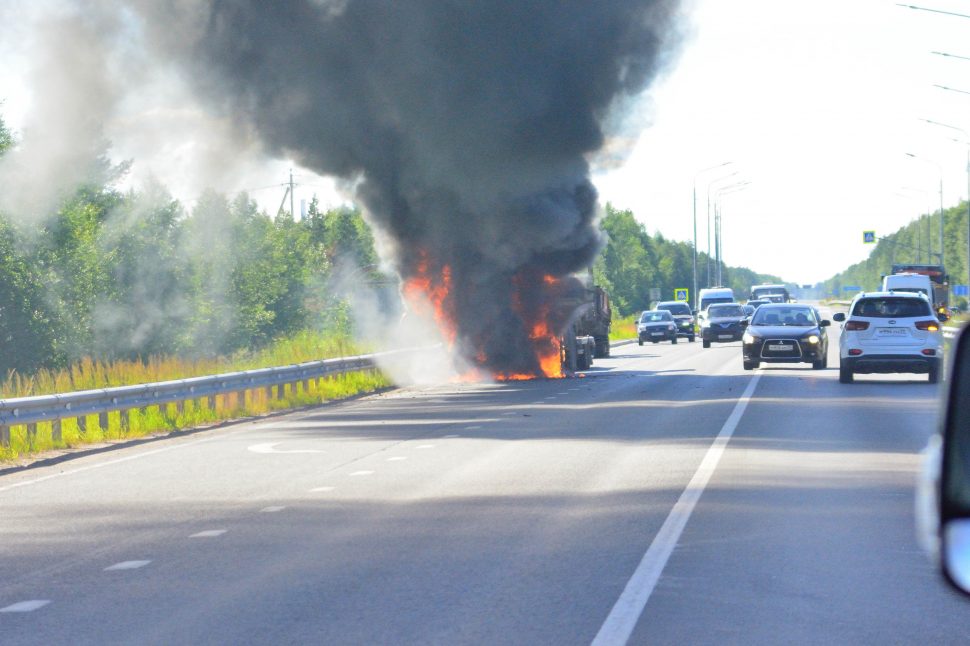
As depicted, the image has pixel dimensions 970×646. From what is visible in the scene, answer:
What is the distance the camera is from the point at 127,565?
910 centimetres

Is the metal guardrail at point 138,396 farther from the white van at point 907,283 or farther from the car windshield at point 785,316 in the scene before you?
the white van at point 907,283

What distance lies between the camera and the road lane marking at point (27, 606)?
7652 mm

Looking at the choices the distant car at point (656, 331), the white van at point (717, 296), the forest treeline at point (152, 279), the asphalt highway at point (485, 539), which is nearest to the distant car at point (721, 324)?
the forest treeline at point (152, 279)

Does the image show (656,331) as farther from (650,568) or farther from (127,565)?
(650,568)

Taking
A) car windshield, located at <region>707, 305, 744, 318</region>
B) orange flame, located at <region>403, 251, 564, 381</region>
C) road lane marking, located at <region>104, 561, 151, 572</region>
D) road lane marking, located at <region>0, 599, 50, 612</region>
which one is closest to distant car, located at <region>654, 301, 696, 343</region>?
car windshield, located at <region>707, 305, 744, 318</region>

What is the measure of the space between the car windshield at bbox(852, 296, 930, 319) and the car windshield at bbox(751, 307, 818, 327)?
729cm

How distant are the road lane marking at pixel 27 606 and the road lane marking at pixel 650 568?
2994 mm

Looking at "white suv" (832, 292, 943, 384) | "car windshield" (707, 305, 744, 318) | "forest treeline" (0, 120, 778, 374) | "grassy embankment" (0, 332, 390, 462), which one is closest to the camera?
"grassy embankment" (0, 332, 390, 462)

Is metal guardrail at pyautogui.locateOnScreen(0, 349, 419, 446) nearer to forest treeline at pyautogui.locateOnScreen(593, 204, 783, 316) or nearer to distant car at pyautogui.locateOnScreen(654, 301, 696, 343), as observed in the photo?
distant car at pyautogui.locateOnScreen(654, 301, 696, 343)

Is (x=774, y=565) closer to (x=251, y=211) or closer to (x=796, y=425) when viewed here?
(x=796, y=425)

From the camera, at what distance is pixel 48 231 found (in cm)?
5900

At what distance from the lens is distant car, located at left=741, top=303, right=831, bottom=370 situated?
36.1m

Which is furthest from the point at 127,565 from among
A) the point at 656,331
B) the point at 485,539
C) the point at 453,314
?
the point at 656,331

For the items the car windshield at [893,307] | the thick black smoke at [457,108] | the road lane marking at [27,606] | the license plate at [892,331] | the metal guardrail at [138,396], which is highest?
the thick black smoke at [457,108]
